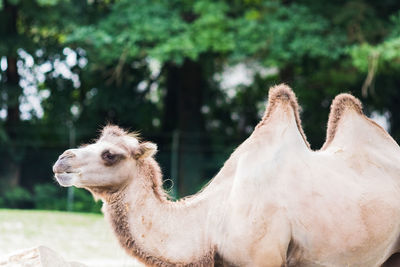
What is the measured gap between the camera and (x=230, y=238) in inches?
183

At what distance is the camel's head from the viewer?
4723 mm

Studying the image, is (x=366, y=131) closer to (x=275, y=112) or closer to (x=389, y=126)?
(x=275, y=112)

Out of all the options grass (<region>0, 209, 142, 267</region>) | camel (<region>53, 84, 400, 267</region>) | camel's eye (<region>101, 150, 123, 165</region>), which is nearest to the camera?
camel (<region>53, 84, 400, 267</region>)

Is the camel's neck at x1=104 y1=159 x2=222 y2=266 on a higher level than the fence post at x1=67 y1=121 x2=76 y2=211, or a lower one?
higher

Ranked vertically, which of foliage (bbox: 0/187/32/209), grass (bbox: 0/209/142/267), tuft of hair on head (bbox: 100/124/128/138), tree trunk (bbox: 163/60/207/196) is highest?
tuft of hair on head (bbox: 100/124/128/138)

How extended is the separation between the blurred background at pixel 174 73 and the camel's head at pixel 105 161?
984cm

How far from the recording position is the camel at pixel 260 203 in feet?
15.4

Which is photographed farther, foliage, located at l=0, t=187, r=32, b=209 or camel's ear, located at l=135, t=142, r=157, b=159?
foliage, located at l=0, t=187, r=32, b=209

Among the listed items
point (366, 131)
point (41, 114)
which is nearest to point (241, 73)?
point (41, 114)

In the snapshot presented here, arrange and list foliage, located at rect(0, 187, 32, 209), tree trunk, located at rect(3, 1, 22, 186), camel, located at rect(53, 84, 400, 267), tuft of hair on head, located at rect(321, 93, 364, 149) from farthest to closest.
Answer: tree trunk, located at rect(3, 1, 22, 186) → foliage, located at rect(0, 187, 32, 209) → tuft of hair on head, located at rect(321, 93, 364, 149) → camel, located at rect(53, 84, 400, 267)

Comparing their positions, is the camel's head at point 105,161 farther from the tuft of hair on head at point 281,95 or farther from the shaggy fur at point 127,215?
the tuft of hair on head at point 281,95

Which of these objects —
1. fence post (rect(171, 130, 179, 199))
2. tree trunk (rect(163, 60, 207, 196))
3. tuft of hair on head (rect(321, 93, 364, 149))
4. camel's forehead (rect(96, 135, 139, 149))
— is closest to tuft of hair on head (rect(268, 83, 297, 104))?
tuft of hair on head (rect(321, 93, 364, 149))

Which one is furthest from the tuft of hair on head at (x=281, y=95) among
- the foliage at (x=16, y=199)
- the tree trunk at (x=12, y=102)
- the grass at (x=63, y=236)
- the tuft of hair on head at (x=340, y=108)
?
the foliage at (x=16, y=199)

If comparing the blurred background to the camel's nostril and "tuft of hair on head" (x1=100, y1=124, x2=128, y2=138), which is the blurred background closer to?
"tuft of hair on head" (x1=100, y1=124, x2=128, y2=138)
